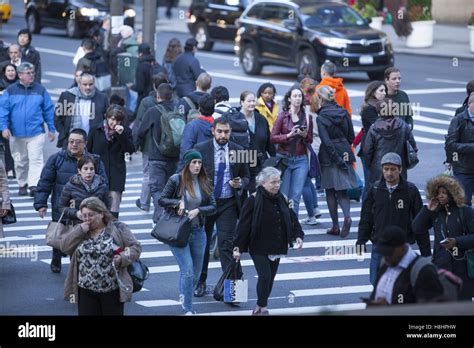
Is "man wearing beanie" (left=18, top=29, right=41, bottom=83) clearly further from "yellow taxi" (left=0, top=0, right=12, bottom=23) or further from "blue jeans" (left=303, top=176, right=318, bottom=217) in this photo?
"yellow taxi" (left=0, top=0, right=12, bottom=23)

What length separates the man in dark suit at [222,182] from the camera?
1369 cm

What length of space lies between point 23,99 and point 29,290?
5543 millimetres

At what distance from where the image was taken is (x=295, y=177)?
55.1ft

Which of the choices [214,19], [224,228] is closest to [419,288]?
[224,228]

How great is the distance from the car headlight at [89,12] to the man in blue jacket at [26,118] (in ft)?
78.9

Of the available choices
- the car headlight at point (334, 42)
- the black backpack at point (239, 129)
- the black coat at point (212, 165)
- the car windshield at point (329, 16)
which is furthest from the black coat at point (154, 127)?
the car windshield at point (329, 16)

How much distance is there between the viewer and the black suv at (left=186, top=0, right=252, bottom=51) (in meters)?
38.8

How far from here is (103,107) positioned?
17.2 metres

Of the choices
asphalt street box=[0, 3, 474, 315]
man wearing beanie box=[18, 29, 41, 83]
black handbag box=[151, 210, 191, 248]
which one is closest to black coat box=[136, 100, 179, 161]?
asphalt street box=[0, 3, 474, 315]

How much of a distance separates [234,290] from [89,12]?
31.0 meters

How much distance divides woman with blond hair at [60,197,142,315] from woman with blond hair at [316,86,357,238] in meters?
6.32

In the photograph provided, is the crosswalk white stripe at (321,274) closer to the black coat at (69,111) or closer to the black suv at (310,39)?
the black coat at (69,111)
